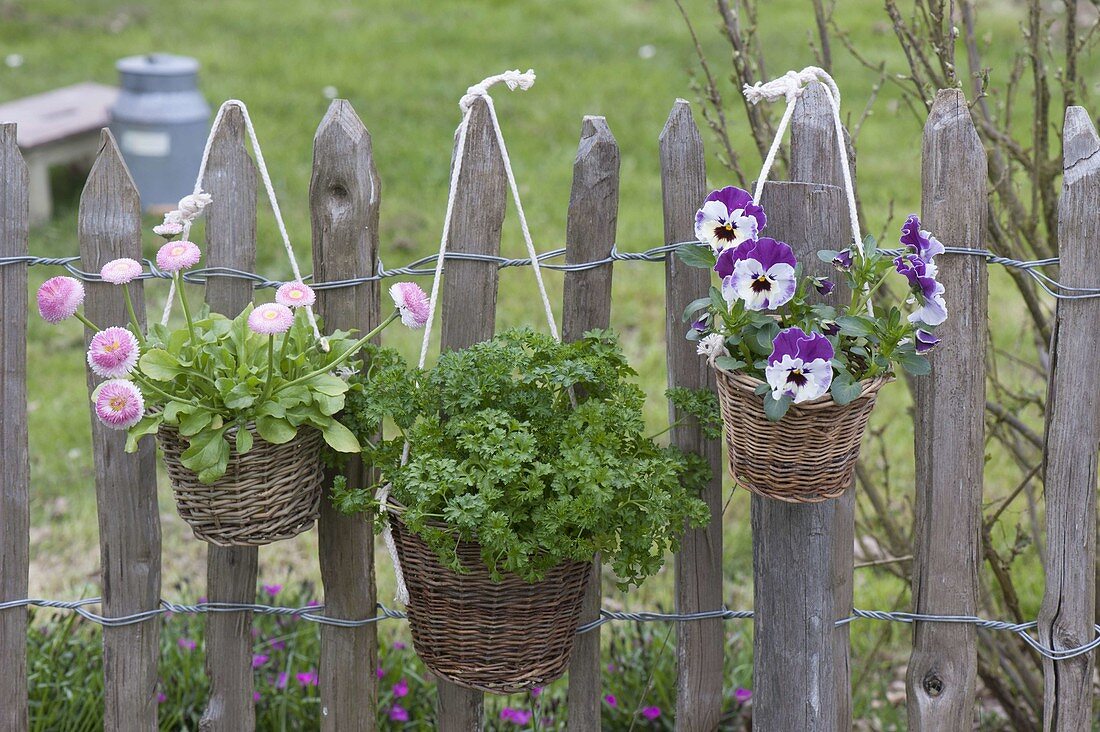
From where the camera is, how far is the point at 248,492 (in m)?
1.98

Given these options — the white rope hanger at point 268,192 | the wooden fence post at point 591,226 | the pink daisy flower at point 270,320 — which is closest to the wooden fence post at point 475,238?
the wooden fence post at point 591,226

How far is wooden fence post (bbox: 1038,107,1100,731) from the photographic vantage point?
1997 mm

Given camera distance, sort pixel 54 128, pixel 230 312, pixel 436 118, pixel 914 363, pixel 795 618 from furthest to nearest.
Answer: pixel 436 118 < pixel 54 128 < pixel 230 312 < pixel 795 618 < pixel 914 363

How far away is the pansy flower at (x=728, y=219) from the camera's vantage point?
1.77 metres

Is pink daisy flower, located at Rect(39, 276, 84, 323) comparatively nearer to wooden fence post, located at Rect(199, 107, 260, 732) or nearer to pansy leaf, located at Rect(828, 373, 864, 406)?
wooden fence post, located at Rect(199, 107, 260, 732)

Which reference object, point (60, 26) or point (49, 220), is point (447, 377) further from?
point (60, 26)

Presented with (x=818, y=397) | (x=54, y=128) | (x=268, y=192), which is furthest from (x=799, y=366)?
(x=54, y=128)

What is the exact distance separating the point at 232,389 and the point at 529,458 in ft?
1.66

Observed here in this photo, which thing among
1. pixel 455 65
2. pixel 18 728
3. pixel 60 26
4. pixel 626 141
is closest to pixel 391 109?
pixel 455 65

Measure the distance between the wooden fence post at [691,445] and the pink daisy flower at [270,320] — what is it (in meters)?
0.70

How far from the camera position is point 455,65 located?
764cm

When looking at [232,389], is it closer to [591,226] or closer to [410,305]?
[410,305]

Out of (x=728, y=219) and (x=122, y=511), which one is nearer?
(x=728, y=219)

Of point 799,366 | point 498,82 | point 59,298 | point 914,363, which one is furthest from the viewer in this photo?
point 498,82
